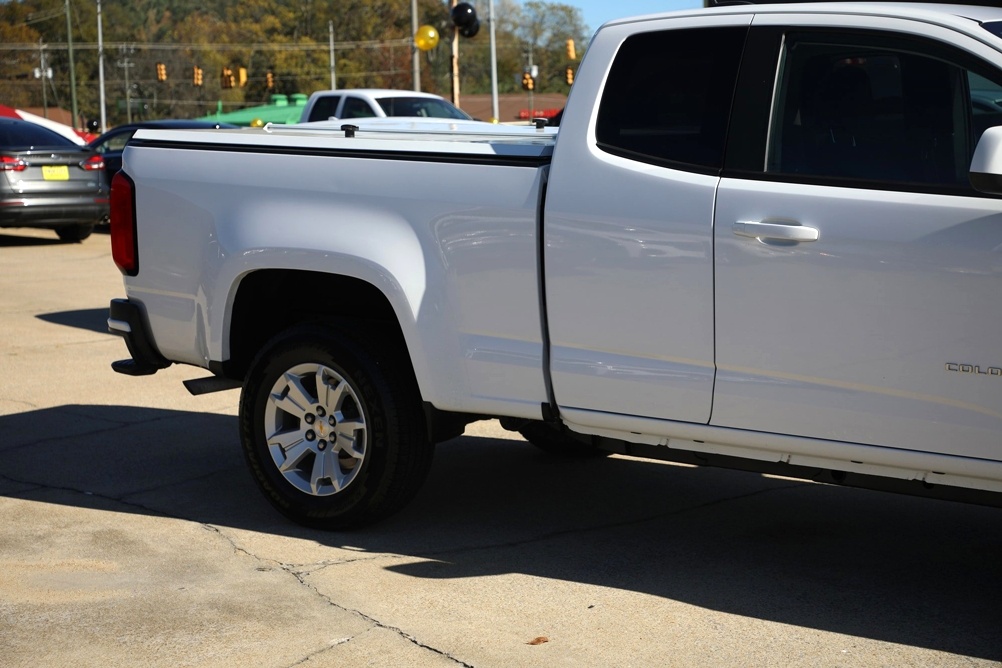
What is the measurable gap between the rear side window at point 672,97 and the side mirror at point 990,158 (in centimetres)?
89

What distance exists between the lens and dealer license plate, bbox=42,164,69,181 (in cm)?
1605

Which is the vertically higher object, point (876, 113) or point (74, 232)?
point (876, 113)

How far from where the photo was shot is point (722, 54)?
4371 millimetres

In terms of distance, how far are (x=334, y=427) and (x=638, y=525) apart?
4.32ft

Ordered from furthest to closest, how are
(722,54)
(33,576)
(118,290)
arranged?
(118,290), (33,576), (722,54)

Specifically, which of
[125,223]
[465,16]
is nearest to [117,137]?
[465,16]

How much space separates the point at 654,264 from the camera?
4.34m

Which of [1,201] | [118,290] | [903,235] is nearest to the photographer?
[903,235]

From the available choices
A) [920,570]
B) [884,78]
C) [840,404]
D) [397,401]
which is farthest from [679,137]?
[920,570]

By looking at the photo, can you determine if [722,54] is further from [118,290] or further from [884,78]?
[118,290]

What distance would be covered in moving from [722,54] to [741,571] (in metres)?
1.86

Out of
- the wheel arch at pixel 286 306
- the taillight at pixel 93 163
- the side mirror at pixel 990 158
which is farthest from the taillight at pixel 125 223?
the taillight at pixel 93 163

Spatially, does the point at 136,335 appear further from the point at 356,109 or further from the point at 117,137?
the point at 117,137

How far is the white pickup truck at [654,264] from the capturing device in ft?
13.1
